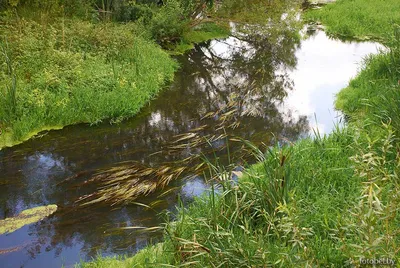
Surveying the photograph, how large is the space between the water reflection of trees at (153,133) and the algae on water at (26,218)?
138mm

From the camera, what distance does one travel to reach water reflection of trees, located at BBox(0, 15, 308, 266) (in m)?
5.26

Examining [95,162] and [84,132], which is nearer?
[95,162]

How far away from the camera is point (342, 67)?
12102 millimetres

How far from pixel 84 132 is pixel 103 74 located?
170cm

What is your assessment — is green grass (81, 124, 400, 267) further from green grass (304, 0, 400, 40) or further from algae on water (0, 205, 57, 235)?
green grass (304, 0, 400, 40)

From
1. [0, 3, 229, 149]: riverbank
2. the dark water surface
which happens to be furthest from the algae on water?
[0, 3, 229, 149]: riverbank

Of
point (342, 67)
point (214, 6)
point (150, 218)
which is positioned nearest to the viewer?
point (150, 218)

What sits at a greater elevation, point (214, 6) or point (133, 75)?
point (214, 6)

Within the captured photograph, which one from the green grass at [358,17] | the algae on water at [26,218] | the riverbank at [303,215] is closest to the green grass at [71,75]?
the algae on water at [26,218]

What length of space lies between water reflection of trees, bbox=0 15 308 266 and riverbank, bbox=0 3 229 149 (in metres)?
0.34

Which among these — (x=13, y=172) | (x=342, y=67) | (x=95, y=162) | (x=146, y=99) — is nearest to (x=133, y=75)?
(x=146, y=99)

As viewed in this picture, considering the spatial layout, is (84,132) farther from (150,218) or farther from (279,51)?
(279,51)

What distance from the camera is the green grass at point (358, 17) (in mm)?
15344

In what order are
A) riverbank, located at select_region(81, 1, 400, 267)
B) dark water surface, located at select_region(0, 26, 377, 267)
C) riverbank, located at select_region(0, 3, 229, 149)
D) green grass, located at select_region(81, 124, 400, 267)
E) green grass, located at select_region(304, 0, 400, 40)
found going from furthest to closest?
green grass, located at select_region(304, 0, 400, 40) < riverbank, located at select_region(0, 3, 229, 149) < dark water surface, located at select_region(0, 26, 377, 267) < green grass, located at select_region(81, 124, 400, 267) < riverbank, located at select_region(81, 1, 400, 267)
